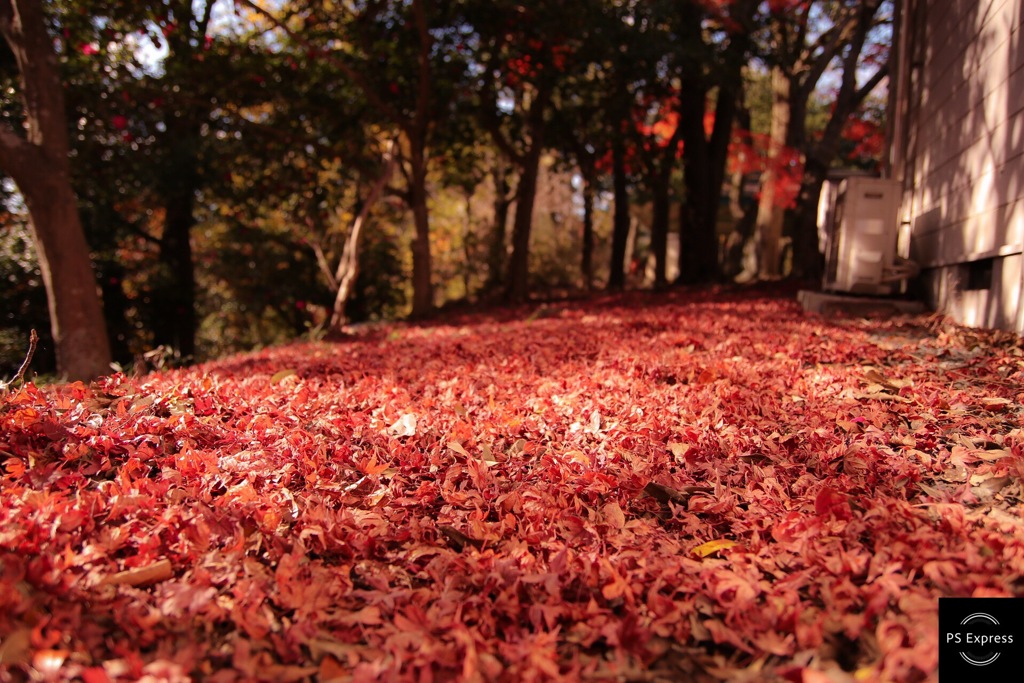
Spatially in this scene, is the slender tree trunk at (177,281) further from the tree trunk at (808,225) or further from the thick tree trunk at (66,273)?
the tree trunk at (808,225)

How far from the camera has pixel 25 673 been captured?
1.29 metres

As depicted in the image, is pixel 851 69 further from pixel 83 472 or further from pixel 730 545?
pixel 83 472

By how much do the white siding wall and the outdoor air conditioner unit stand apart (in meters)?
0.32

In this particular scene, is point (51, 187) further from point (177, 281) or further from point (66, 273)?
point (177, 281)

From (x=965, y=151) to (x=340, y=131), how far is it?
8467mm

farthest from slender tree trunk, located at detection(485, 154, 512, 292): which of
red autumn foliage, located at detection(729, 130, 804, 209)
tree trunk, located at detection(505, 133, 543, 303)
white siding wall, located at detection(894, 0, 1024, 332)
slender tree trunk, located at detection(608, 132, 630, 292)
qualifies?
white siding wall, located at detection(894, 0, 1024, 332)

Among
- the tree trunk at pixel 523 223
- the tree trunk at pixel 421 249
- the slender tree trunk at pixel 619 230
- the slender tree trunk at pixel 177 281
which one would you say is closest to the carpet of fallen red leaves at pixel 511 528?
the tree trunk at pixel 421 249

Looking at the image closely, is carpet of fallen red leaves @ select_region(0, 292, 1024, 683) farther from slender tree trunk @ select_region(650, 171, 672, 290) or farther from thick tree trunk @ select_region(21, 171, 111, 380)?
slender tree trunk @ select_region(650, 171, 672, 290)

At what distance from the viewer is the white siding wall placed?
13.1 feet

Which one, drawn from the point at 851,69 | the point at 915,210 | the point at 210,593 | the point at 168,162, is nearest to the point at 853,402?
the point at 210,593

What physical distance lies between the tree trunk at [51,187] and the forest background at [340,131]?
0.03 m

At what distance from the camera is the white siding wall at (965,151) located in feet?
13.1

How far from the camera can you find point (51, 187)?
18.6ft

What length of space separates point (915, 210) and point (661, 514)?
5.71 metres
